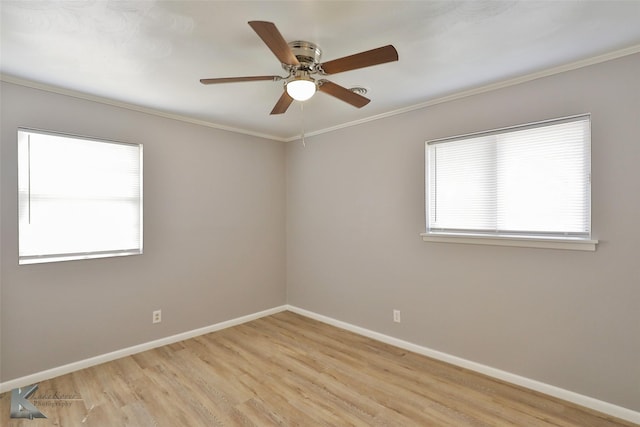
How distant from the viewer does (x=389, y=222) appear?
346 centimetres

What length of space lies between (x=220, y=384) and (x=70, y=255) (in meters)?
1.76

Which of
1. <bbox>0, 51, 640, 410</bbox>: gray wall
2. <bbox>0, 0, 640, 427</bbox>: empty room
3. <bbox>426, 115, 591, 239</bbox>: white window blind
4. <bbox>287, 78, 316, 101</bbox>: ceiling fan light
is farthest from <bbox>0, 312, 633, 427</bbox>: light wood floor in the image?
<bbox>287, 78, 316, 101</bbox>: ceiling fan light

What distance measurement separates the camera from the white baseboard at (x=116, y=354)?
2.57m

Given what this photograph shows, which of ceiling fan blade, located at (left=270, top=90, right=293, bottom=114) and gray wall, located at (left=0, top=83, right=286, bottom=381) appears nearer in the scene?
ceiling fan blade, located at (left=270, top=90, right=293, bottom=114)

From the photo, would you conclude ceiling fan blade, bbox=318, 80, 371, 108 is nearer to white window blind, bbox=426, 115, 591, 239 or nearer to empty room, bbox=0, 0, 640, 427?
empty room, bbox=0, 0, 640, 427

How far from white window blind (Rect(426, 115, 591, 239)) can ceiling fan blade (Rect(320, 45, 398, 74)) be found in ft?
5.15

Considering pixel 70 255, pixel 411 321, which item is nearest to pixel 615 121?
pixel 411 321


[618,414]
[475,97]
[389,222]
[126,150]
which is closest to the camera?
[618,414]

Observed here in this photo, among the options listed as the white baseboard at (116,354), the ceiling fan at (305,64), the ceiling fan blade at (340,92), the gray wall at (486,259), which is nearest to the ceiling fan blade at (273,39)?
the ceiling fan at (305,64)

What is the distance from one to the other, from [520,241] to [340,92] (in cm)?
183

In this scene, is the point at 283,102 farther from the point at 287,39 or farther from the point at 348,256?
the point at 348,256

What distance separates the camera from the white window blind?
7.79 feet

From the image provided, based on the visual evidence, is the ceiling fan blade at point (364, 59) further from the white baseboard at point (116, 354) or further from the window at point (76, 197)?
the white baseboard at point (116, 354)

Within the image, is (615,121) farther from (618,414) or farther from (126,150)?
(126,150)
